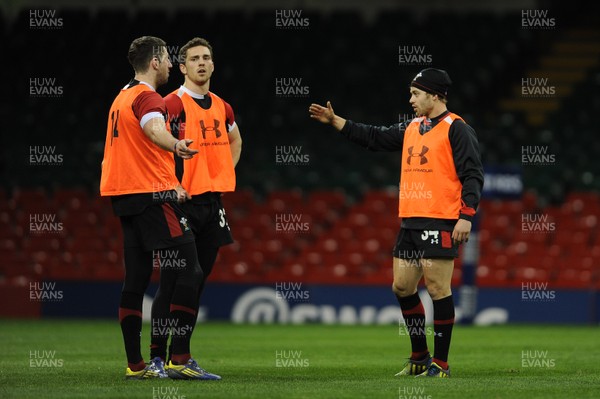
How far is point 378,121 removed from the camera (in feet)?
71.6

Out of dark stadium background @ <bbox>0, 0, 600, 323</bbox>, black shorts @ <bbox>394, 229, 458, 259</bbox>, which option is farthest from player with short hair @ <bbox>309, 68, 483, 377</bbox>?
dark stadium background @ <bbox>0, 0, 600, 323</bbox>

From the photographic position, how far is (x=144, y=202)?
8.04 metres

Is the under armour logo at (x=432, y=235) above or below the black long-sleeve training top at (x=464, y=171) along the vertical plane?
below

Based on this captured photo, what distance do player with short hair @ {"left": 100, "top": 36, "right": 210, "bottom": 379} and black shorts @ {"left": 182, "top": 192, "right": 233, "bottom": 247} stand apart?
33 centimetres

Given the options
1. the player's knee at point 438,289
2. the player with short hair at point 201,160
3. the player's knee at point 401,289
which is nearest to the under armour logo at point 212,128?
the player with short hair at point 201,160

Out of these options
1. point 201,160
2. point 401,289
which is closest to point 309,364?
point 401,289

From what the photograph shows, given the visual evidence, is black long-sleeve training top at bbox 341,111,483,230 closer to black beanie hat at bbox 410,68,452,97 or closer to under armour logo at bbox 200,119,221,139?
black beanie hat at bbox 410,68,452,97

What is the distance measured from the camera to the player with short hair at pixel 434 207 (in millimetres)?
8672

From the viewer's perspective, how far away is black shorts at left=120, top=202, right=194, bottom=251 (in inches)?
316

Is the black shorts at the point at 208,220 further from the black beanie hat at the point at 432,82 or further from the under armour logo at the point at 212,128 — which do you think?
the black beanie hat at the point at 432,82

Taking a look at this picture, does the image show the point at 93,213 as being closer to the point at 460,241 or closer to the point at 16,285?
the point at 16,285

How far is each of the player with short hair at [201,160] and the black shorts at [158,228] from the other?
435 mm

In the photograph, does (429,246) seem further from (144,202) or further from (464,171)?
(144,202)

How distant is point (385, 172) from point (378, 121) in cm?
114
